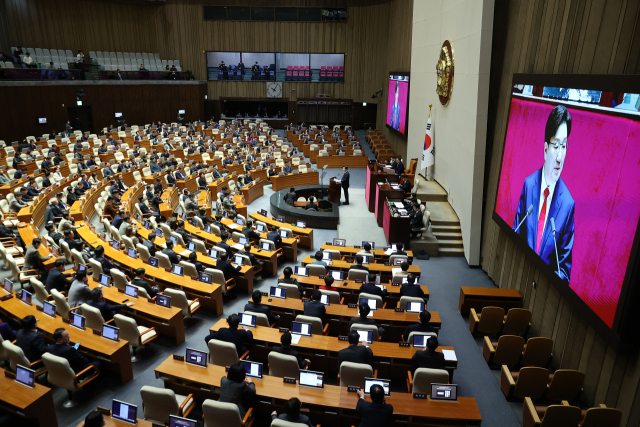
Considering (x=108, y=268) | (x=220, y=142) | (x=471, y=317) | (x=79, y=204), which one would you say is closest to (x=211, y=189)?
(x=79, y=204)

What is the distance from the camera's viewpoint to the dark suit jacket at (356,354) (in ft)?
17.4

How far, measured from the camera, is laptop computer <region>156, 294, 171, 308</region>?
6816 millimetres

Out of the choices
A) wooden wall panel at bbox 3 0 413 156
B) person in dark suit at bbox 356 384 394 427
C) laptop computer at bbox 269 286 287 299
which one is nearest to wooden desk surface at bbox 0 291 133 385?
laptop computer at bbox 269 286 287 299

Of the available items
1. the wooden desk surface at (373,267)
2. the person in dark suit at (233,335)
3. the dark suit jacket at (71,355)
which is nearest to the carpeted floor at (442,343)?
the dark suit jacket at (71,355)

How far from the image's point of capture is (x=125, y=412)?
14.0 feet

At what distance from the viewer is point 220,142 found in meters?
23.9

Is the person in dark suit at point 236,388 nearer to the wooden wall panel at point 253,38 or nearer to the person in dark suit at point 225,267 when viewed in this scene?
the person in dark suit at point 225,267

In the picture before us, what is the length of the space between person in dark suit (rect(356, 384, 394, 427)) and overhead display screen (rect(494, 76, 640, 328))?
2837 millimetres

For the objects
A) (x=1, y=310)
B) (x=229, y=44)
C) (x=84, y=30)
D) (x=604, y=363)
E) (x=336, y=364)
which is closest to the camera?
(x=604, y=363)

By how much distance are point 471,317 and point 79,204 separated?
10.9 m

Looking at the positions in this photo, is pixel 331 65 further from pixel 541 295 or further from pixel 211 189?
pixel 541 295

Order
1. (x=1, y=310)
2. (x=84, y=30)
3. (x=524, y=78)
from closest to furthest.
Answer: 1. (x=1, y=310)
2. (x=524, y=78)
3. (x=84, y=30)

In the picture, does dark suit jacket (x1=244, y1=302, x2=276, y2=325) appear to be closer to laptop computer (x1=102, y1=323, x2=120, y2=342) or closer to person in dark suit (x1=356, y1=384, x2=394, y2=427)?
laptop computer (x1=102, y1=323, x2=120, y2=342)

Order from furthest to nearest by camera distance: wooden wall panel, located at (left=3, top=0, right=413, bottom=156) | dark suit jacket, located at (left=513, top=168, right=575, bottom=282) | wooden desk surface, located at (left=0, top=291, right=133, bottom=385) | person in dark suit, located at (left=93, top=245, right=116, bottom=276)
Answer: wooden wall panel, located at (left=3, top=0, right=413, bottom=156) < person in dark suit, located at (left=93, top=245, right=116, bottom=276) < dark suit jacket, located at (left=513, top=168, right=575, bottom=282) < wooden desk surface, located at (left=0, top=291, right=133, bottom=385)
